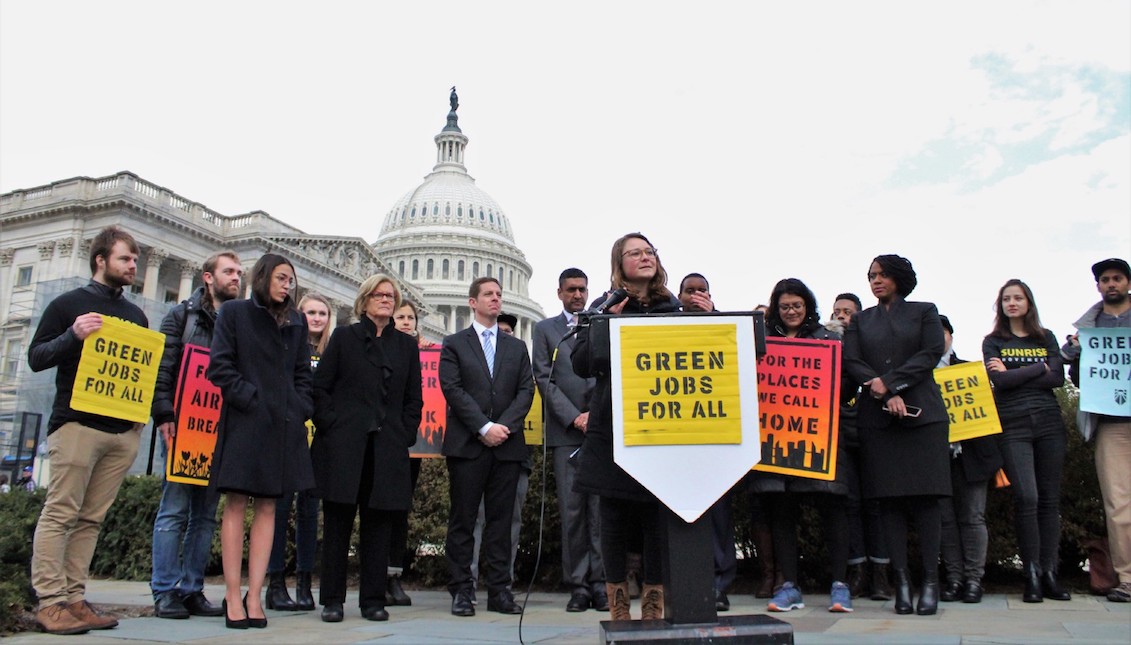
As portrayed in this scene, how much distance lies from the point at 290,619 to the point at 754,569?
375 cm

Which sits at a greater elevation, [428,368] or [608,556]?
[428,368]

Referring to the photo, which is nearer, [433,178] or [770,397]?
[770,397]

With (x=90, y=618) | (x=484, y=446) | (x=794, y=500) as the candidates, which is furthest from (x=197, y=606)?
(x=794, y=500)

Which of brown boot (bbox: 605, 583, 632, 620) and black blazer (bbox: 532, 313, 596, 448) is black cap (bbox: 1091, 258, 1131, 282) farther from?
brown boot (bbox: 605, 583, 632, 620)

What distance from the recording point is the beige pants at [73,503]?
4352 millimetres

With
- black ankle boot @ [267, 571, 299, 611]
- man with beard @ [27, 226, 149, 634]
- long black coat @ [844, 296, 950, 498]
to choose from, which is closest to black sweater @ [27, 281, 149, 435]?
man with beard @ [27, 226, 149, 634]

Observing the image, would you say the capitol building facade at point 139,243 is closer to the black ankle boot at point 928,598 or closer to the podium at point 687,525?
the black ankle boot at point 928,598

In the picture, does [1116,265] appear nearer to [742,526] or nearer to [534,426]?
[742,526]

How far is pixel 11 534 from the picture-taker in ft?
15.6

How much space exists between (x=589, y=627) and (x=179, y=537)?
8.51 feet

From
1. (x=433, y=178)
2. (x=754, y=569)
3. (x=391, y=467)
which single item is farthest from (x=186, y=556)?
(x=433, y=178)

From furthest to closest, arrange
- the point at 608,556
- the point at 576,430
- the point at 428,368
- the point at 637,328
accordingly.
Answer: the point at 428,368 < the point at 576,430 < the point at 608,556 < the point at 637,328

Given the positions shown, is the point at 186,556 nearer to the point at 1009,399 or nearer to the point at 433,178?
the point at 1009,399

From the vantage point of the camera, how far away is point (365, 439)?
511 centimetres
